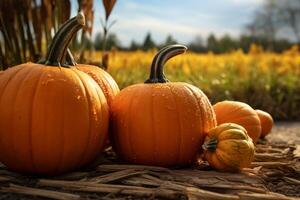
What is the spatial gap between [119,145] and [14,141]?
522 mm

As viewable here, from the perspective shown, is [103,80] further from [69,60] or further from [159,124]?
[159,124]

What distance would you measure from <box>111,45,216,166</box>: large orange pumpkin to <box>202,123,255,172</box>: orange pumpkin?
0.30 feet

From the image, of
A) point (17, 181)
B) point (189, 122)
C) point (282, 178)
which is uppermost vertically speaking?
point (189, 122)

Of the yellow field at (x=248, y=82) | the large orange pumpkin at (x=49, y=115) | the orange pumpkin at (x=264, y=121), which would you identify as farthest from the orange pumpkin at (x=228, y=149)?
the yellow field at (x=248, y=82)

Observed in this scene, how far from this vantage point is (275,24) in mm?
44562

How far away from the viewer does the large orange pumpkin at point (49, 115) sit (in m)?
2.22

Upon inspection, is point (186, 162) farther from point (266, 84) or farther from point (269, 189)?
point (266, 84)

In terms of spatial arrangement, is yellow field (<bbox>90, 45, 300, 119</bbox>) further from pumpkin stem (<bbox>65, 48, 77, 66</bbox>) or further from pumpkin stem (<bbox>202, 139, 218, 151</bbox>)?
pumpkin stem (<bbox>202, 139, 218, 151</bbox>)

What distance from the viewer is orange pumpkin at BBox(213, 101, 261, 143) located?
10.1ft

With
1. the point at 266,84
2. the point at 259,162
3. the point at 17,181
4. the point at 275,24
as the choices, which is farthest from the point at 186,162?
the point at 275,24

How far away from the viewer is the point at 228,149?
237cm

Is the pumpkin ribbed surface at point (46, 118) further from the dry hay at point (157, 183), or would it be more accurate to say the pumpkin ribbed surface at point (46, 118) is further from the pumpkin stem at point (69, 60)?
the pumpkin stem at point (69, 60)

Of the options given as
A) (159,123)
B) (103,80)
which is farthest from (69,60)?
(159,123)

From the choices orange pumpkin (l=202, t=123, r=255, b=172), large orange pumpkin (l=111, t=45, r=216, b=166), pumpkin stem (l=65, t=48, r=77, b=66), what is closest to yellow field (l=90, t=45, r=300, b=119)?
pumpkin stem (l=65, t=48, r=77, b=66)
